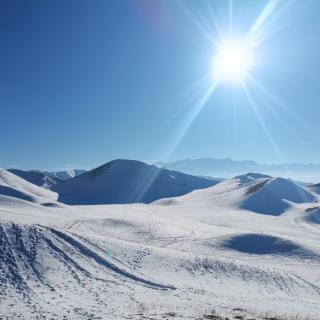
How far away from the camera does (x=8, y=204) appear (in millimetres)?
58719

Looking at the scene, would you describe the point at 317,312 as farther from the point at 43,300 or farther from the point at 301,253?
the point at 301,253

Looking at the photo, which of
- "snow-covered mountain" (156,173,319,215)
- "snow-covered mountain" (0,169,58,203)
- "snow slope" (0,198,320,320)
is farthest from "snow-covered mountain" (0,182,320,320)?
"snow-covered mountain" (0,169,58,203)

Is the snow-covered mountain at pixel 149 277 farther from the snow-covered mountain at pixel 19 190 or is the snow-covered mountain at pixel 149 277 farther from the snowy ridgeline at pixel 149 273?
the snow-covered mountain at pixel 19 190

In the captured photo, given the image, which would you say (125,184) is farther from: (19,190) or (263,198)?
(263,198)

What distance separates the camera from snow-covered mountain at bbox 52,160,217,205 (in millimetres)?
121625

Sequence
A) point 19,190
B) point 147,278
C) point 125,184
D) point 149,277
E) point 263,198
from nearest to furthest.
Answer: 1. point 147,278
2. point 149,277
3. point 19,190
4. point 263,198
5. point 125,184

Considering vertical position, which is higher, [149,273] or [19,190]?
[19,190]

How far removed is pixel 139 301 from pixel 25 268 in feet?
27.1

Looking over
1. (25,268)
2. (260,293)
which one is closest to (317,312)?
(260,293)

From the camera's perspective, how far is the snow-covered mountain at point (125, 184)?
122 metres

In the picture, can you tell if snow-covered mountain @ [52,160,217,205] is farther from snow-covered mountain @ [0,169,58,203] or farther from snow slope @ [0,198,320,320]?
snow slope @ [0,198,320,320]

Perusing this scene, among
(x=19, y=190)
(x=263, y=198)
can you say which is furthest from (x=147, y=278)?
(x=19, y=190)

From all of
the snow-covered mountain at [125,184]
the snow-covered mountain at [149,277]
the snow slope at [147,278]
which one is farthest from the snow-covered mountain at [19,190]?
the snow slope at [147,278]

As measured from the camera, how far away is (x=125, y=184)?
133 metres
